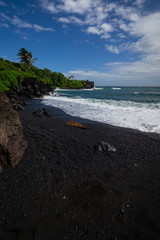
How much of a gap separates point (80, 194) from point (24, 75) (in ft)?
115

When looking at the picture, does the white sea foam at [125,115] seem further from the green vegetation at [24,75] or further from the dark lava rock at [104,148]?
the green vegetation at [24,75]

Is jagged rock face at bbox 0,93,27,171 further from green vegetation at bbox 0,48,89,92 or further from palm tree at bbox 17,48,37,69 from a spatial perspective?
palm tree at bbox 17,48,37,69

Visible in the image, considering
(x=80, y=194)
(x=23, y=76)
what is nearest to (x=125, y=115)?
(x=80, y=194)

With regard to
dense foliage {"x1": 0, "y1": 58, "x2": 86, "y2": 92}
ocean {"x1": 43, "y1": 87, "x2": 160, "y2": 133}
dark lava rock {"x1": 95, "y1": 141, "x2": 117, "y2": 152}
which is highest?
dense foliage {"x1": 0, "y1": 58, "x2": 86, "y2": 92}

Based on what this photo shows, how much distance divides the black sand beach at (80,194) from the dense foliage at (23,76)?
755 inches

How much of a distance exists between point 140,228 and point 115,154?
2778 millimetres

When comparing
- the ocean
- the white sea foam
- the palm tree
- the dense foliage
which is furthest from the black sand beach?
the palm tree

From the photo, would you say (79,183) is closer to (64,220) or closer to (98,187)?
(98,187)

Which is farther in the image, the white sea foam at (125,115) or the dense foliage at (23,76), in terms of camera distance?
the dense foliage at (23,76)

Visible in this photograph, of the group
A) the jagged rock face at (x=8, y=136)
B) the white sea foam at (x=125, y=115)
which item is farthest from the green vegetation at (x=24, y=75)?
the jagged rock face at (x=8, y=136)

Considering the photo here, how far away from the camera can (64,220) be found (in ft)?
9.09

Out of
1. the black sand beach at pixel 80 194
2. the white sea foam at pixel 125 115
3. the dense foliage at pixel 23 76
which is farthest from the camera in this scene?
the dense foliage at pixel 23 76

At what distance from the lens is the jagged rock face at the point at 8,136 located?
3886 mm

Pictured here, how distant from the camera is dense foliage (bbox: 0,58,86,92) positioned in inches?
937
